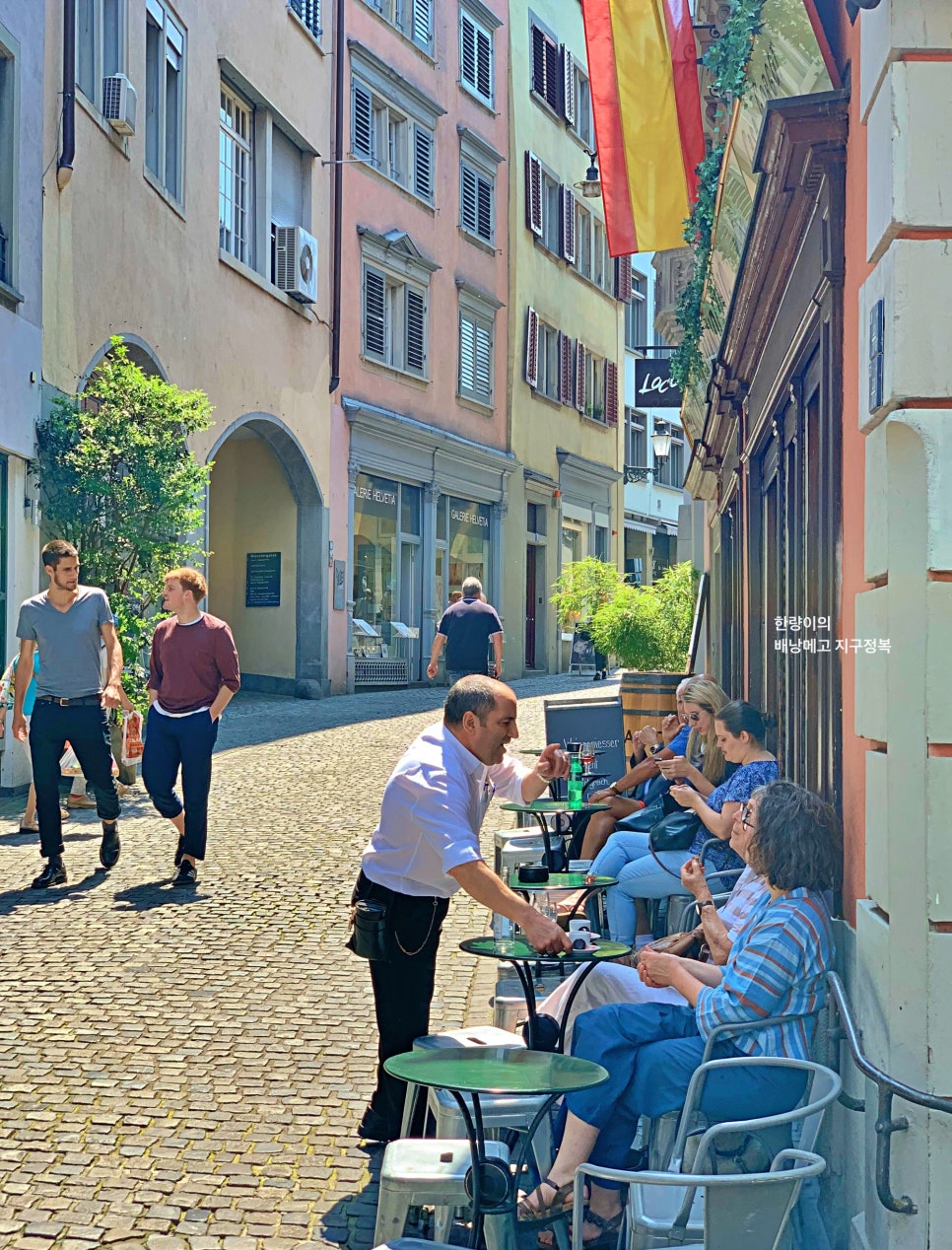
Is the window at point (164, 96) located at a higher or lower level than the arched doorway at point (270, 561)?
higher

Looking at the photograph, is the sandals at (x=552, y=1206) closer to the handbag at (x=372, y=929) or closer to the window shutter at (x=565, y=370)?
the handbag at (x=372, y=929)

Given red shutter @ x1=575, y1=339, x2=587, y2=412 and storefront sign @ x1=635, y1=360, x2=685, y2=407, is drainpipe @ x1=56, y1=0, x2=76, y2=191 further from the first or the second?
red shutter @ x1=575, y1=339, x2=587, y2=412

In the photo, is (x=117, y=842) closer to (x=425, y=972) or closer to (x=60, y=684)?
(x=60, y=684)

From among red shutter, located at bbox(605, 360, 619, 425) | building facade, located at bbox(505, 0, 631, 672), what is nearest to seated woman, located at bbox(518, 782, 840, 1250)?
building facade, located at bbox(505, 0, 631, 672)

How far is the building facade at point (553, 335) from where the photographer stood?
29109 mm

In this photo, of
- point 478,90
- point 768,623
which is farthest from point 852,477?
point 478,90

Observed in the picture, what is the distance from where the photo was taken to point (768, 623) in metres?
7.68

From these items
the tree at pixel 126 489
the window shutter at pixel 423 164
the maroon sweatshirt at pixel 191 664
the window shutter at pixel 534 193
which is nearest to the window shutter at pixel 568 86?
the window shutter at pixel 534 193

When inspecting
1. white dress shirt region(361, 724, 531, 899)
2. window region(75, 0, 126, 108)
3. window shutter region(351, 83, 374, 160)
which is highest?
window shutter region(351, 83, 374, 160)

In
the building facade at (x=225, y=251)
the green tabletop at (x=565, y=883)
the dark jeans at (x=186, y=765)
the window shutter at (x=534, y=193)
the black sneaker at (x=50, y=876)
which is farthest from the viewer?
the window shutter at (x=534, y=193)

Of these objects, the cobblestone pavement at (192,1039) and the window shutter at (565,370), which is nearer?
the cobblestone pavement at (192,1039)

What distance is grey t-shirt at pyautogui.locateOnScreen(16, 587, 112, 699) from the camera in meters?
8.15

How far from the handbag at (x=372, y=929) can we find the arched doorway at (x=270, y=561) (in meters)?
16.8

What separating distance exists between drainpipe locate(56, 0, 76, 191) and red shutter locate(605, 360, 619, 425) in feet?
74.8
